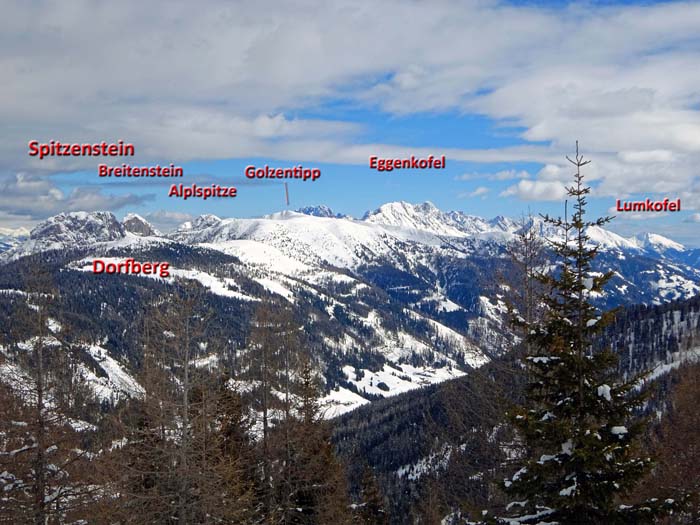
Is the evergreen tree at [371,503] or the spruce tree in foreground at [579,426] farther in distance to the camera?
the evergreen tree at [371,503]

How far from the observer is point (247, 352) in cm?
3366

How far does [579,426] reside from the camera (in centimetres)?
1298

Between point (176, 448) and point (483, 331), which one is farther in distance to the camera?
point (483, 331)

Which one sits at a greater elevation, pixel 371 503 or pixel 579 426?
pixel 579 426

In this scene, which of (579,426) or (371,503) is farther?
(371,503)

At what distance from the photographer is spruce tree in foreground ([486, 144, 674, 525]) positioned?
12.5m

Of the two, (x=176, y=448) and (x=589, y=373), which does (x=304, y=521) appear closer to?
(x=176, y=448)

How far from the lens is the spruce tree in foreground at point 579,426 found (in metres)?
12.5

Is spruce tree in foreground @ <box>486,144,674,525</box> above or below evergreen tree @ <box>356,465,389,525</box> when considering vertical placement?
above

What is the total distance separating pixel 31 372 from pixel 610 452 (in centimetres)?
2213

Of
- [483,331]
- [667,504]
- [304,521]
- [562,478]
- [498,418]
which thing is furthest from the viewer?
[304,521]

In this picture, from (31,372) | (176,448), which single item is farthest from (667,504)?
(31,372)

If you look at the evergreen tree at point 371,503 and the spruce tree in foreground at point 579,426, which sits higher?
the spruce tree in foreground at point 579,426

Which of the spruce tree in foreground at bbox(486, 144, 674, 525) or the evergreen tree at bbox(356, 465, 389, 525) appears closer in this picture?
the spruce tree in foreground at bbox(486, 144, 674, 525)
